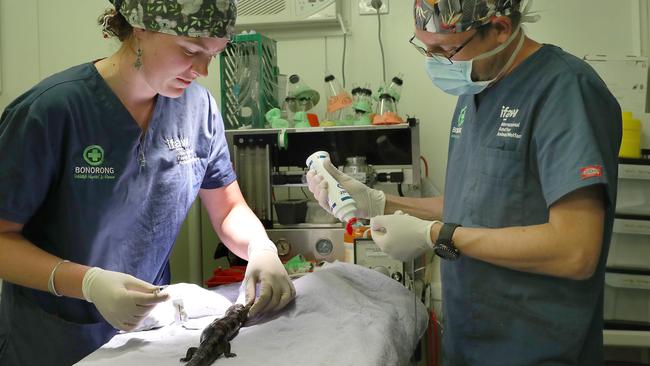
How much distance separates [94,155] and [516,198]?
1021mm

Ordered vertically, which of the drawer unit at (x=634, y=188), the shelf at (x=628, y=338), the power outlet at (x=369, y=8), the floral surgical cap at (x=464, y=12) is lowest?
the shelf at (x=628, y=338)

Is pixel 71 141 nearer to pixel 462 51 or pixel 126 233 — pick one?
pixel 126 233

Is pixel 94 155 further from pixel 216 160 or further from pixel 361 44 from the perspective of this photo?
pixel 361 44

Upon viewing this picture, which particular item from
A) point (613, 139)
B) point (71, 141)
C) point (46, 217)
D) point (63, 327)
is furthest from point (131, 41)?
point (613, 139)

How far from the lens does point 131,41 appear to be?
1410mm

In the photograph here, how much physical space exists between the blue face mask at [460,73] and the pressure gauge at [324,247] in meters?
1.13

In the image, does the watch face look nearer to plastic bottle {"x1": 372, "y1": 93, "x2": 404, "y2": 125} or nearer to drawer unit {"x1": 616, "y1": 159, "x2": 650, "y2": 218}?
plastic bottle {"x1": 372, "y1": 93, "x2": 404, "y2": 125}

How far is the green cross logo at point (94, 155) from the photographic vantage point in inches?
53.4

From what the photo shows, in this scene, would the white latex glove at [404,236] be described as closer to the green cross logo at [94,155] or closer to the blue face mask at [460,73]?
the blue face mask at [460,73]

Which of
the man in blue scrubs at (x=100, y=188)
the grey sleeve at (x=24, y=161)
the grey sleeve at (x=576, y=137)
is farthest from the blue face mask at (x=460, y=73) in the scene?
the grey sleeve at (x=24, y=161)

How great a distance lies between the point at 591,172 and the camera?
1.05m

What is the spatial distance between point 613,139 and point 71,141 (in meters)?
1.24

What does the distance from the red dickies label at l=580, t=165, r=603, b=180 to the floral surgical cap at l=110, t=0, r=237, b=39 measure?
2.97ft

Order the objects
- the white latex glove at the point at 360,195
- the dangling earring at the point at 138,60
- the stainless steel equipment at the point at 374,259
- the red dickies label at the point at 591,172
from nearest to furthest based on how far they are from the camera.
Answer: the red dickies label at the point at 591,172
the dangling earring at the point at 138,60
the white latex glove at the point at 360,195
the stainless steel equipment at the point at 374,259
